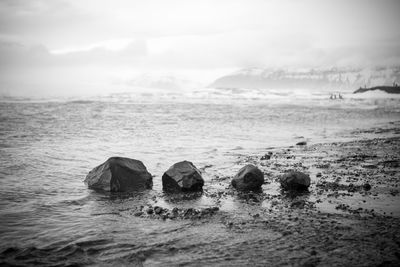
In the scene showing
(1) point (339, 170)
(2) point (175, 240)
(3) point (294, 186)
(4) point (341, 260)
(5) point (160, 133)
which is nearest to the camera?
(4) point (341, 260)

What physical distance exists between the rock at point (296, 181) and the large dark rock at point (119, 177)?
4.56 metres

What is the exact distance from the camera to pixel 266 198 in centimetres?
887

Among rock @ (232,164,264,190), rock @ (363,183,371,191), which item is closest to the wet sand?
rock @ (363,183,371,191)

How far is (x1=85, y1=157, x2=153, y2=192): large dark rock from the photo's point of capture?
9.84 meters

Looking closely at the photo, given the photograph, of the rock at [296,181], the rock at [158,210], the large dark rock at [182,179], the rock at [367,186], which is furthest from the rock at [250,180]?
the rock at [367,186]

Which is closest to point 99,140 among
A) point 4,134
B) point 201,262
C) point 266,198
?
point 4,134

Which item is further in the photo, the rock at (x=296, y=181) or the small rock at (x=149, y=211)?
the rock at (x=296, y=181)

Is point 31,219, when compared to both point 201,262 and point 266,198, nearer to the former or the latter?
point 201,262

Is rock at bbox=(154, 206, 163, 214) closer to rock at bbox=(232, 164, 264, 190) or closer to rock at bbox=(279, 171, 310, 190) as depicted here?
rock at bbox=(232, 164, 264, 190)

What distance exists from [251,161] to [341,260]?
28.7ft

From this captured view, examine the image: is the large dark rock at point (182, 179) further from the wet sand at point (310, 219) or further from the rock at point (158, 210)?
the rock at point (158, 210)

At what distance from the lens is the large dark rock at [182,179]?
966 centimetres

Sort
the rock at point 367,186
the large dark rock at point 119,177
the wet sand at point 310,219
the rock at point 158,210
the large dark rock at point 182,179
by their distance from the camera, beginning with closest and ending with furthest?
the wet sand at point 310,219, the rock at point 158,210, the rock at point 367,186, the large dark rock at point 182,179, the large dark rock at point 119,177

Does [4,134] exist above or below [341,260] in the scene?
above
